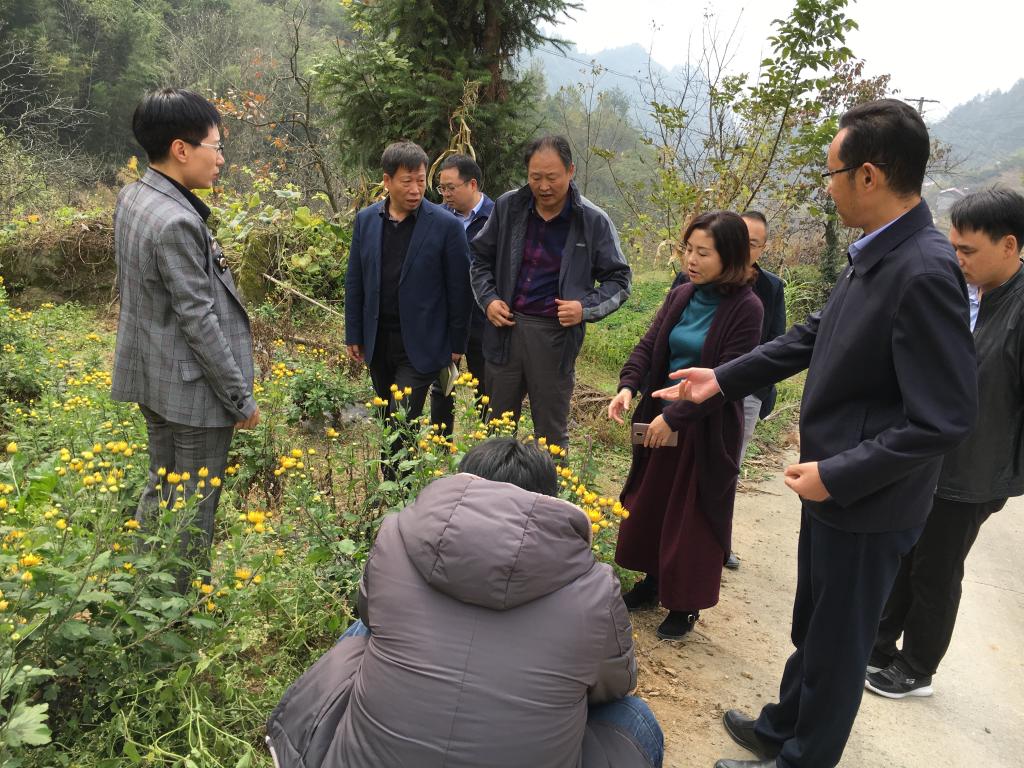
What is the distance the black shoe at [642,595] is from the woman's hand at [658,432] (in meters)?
0.93

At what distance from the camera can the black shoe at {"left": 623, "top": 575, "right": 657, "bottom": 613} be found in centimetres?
327

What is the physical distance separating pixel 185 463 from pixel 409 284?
155 cm

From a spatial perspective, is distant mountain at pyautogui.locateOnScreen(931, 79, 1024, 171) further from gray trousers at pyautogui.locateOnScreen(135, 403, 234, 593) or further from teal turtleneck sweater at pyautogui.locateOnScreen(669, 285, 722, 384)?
gray trousers at pyautogui.locateOnScreen(135, 403, 234, 593)

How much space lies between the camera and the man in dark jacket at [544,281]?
3.35 m

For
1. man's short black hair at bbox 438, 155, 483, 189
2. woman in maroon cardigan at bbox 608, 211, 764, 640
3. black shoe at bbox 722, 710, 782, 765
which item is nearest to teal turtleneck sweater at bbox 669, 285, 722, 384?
woman in maroon cardigan at bbox 608, 211, 764, 640

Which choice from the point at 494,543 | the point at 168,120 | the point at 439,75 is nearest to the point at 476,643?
the point at 494,543

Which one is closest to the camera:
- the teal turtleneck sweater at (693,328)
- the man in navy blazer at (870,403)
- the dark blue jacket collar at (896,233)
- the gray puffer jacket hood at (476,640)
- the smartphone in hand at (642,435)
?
the gray puffer jacket hood at (476,640)

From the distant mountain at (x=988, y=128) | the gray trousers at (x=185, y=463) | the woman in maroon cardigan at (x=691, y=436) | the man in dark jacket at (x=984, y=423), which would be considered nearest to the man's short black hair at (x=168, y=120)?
the gray trousers at (x=185, y=463)

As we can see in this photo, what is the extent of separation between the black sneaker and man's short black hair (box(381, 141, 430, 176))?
332 cm

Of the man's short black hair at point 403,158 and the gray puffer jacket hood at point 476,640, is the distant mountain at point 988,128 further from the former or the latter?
the gray puffer jacket hood at point 476,640

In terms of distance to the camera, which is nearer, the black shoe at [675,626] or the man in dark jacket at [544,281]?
the black shoe at [675,626]

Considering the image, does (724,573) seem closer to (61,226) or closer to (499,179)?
(499,179)

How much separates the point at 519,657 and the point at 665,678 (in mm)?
1752

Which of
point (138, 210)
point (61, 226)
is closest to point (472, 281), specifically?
point (138, 210)
